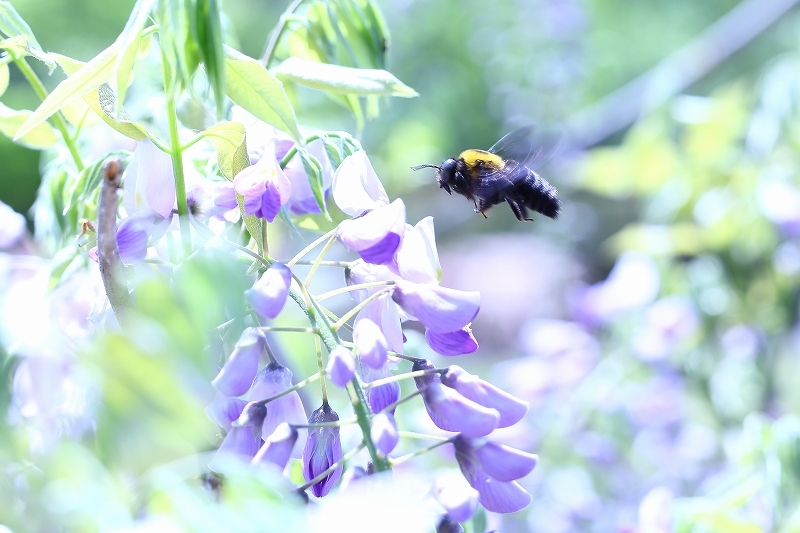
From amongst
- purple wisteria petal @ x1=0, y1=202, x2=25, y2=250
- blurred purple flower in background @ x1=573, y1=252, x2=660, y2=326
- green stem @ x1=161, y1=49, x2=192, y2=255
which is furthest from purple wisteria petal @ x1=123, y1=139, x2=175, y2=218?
blurred purple flower in background @ x1=573, y1=252, x2=660, y2=326

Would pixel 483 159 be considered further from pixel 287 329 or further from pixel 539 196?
pixel 287 329

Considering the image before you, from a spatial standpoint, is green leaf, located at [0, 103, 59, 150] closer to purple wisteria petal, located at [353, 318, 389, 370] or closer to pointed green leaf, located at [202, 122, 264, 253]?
pointed green leaf, located at [202, 122, 264, 253]

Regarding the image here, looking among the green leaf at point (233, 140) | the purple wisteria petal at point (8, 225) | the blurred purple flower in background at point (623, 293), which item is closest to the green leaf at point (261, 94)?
the green leaf at point (233, 140)

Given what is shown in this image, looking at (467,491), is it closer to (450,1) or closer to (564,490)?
(564,490)

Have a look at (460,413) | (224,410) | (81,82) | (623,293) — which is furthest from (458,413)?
(623,293)

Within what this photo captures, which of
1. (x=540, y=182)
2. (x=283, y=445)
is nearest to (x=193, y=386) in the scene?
(x=283, y=445)

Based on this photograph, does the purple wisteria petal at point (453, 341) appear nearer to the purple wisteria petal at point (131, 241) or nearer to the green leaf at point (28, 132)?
the purple wisteria petal at point (131, 241)
